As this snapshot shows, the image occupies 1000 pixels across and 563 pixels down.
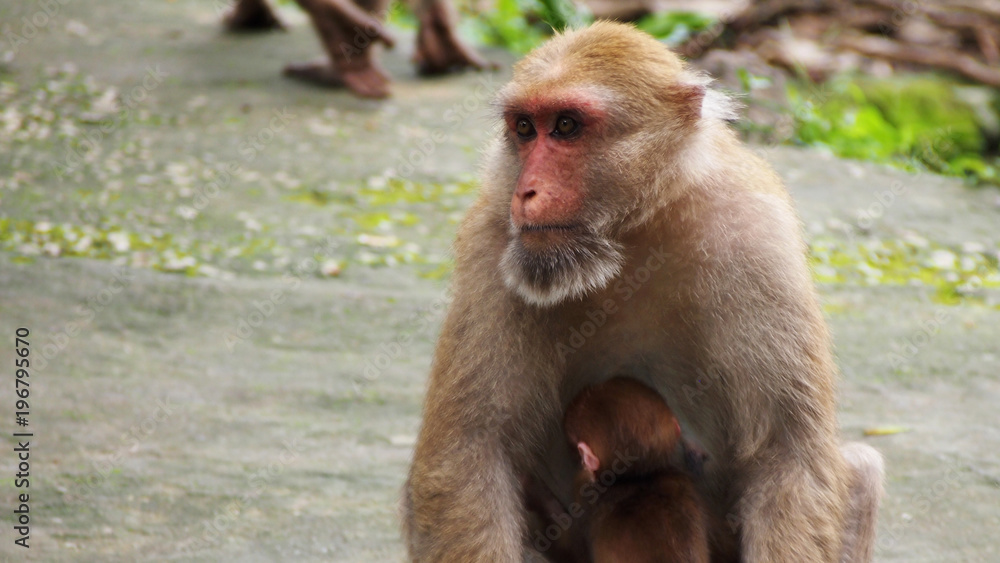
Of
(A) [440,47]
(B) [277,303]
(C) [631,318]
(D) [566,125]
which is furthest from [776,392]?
(A) [440,47]

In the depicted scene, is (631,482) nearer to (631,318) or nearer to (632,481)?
(632,481)

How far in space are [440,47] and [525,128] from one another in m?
6.86

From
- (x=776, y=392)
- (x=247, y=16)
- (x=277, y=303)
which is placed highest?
(x=776, y=392)

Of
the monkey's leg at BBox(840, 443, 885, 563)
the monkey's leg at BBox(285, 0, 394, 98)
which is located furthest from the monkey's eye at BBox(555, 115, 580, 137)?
the monkey's leg at BBox(285, 0, 394, 98)

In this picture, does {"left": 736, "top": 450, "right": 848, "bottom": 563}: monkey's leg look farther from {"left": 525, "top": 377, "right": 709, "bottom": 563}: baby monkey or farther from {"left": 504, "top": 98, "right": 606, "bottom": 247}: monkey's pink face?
{"left": 504, "top": 98, "right": 606, "bottom": 247}: monkey's pink face

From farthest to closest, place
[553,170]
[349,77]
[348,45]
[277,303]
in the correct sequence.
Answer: [349,77], [348,45], [277,303], [553,170]

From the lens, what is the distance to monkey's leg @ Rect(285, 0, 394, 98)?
29.3ft

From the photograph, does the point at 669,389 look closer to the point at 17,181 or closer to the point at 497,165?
the point at 497,165

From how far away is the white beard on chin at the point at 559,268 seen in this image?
123 inches

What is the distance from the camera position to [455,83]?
9844mm

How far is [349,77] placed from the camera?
935cm

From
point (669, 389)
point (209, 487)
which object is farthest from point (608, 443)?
point (209, 487)

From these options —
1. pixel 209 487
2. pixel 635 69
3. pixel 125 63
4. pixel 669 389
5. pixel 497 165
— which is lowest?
pixel 125 63

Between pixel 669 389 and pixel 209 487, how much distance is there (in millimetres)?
1933
